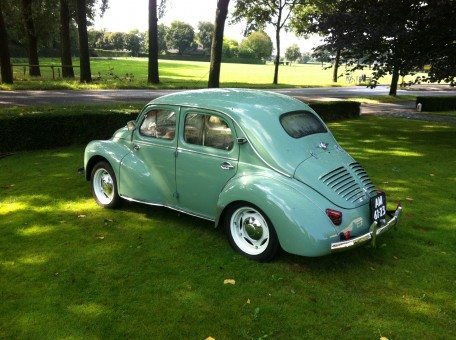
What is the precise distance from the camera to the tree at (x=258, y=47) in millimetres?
121175

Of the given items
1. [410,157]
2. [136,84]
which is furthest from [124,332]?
[136,84]

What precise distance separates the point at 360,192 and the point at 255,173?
1269 millimetres

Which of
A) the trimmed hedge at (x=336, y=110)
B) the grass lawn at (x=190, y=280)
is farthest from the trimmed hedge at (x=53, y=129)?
the trimmed hedge at (x=336, y=110)

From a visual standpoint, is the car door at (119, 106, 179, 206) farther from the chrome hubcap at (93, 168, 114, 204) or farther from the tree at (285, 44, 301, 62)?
the tree at (285, 44, 301, 62)

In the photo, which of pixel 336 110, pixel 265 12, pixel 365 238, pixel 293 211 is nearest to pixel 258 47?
pixel 265 12

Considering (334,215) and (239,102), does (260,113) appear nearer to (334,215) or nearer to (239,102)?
(239,102)

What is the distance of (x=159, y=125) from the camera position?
5.93 metres

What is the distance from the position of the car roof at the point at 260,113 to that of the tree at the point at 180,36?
16051 cm

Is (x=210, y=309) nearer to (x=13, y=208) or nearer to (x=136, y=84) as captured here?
(x=13, y=208)

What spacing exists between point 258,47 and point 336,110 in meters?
114

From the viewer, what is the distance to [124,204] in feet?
22.0

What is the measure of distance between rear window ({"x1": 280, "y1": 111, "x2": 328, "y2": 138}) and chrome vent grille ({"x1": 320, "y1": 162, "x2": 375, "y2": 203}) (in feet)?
2.15

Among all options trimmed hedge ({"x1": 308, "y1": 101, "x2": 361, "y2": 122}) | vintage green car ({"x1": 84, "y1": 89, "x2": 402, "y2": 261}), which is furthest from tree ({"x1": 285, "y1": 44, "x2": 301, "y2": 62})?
vintage green car ({"x1": 84, "y1": 89, "x2": 402, "y2": 261})

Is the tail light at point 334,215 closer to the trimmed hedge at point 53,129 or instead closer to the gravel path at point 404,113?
the trimmed hedge at point 53,129
